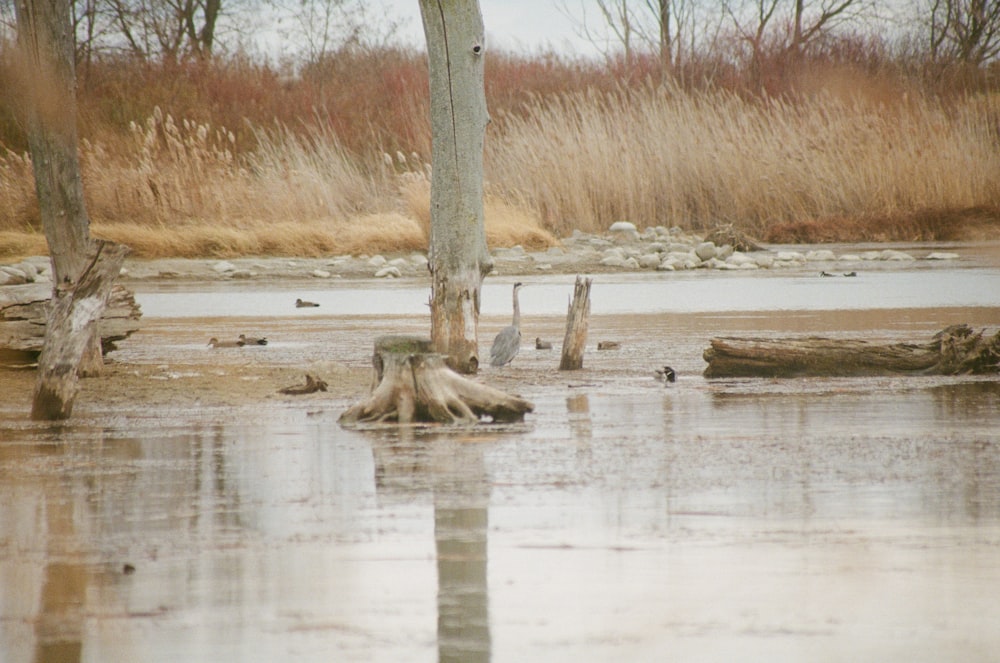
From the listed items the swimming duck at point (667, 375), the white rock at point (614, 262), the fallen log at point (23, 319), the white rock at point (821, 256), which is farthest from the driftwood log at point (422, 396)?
the white rock at point (821, 256)

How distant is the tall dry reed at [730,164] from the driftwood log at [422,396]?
15661 mm

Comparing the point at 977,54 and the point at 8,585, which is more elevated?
the point at 977,54

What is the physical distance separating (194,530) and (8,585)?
27.2 inches

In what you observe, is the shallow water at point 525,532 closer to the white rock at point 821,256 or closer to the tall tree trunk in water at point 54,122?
the tall tree trunk in water at point 54,122

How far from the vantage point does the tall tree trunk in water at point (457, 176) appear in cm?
788

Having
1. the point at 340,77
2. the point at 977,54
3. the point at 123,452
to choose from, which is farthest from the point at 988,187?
the point at 123,452

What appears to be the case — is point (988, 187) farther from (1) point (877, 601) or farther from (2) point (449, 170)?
(1) point (877, 601)

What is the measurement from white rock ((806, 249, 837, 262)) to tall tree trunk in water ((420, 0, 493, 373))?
13.3 metres

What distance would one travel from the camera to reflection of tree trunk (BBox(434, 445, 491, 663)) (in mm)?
3041

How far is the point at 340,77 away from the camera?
31781mm

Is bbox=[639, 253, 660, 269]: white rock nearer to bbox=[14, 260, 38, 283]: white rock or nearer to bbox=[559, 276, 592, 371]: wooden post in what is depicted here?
bbox=[14, 260, 38, 283]: white rock

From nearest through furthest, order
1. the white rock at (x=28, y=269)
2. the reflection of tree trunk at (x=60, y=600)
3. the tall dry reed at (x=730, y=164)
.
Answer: the reflection of tree trunk at (x=60, y=600) → the white rock at (x=28, y=269) → the tall dry reed at (x=730, y=164)

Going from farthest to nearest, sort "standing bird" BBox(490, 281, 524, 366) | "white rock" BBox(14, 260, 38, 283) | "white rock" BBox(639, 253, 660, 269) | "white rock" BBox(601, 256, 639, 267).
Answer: "white rock" BBox(639, 253, 660, 269), "white rock" BBox(601, 256, 639, 267), "white rock" BBox(14, 260, 38, 283), "standing bird" BBox(490, 281, 524, 366)

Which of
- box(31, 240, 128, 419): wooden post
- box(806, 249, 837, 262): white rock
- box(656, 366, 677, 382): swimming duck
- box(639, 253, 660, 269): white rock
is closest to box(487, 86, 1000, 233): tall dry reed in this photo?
box(639, 253, 660, 269): white rock
